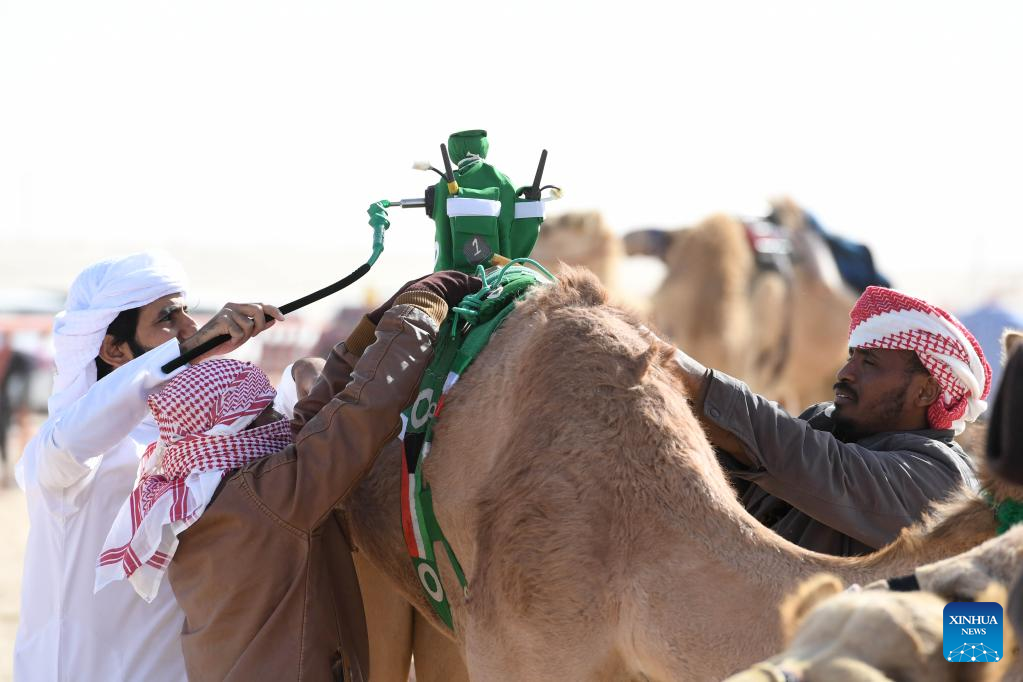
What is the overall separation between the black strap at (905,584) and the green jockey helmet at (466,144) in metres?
2.42

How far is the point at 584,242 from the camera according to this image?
966 cm

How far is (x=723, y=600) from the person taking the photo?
2299mm

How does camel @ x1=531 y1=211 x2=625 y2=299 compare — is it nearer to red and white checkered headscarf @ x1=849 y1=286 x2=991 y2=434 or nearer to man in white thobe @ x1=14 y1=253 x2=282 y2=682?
man in white thobe @ x1=14 y1=253 x2=282 y2=682

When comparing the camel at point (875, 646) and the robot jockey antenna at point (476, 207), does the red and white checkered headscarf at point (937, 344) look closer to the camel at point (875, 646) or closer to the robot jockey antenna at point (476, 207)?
the robot jockey antenna at point (476, 207)

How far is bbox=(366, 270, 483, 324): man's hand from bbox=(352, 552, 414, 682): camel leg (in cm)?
80

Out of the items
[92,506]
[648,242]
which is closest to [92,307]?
[92,506]

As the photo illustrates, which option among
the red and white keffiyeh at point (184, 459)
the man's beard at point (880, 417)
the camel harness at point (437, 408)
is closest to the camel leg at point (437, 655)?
the camel harness at point (437, 408)

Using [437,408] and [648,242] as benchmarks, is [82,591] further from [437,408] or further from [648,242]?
[648,242]

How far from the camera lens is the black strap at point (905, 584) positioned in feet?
4.84

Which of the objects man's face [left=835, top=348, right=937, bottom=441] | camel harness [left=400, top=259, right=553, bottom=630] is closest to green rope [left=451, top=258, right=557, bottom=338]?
camel harness [left=400, top=259, right=553, bottom=630]

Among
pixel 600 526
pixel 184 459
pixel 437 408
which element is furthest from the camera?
pixel 437 408

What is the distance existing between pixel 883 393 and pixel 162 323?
1.99 metres

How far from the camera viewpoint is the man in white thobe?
3285 millimetres

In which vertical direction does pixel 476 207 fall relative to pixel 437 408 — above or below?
above
